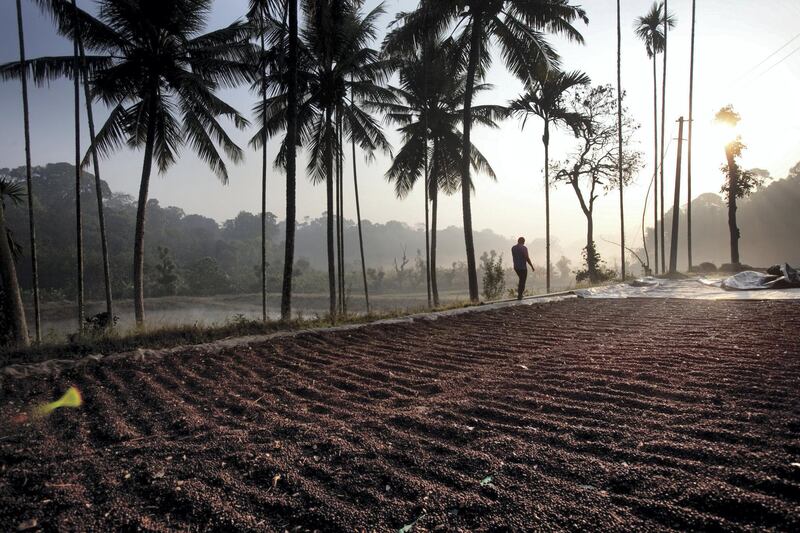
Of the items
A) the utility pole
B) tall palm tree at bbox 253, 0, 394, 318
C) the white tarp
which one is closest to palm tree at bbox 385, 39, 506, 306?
tall palm tree at bbox 253, 0, 394, 318

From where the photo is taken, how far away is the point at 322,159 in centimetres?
1405

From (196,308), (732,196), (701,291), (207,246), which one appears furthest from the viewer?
(207,246)

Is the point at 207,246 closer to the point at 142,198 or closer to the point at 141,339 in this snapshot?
the point at 142,198

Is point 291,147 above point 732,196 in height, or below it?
below

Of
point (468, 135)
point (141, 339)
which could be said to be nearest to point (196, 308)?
point (468, 135)

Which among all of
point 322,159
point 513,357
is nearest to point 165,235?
point 322,159

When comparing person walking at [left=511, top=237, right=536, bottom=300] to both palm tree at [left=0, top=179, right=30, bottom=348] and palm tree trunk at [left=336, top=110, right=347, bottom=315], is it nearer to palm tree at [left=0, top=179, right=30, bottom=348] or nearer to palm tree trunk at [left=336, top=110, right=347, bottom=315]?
palm tree trunk at [left=336, top=110, right=347, bottom=315]

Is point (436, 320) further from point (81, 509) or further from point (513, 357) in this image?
point (81, 509)

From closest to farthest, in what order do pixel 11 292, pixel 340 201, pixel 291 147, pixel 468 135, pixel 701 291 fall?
pixel 11 292 → pixel 291 147 → pixel 701 291 → pixel 468 135 → pixel 340 201

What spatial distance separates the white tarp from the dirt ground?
6.37 meters

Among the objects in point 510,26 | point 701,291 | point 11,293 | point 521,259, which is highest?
point 510,26

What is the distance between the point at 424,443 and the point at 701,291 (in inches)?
510

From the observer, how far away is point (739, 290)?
1148 centimetres

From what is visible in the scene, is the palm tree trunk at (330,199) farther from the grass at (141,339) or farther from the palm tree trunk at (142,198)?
the palm tree trunk at (142,198)
